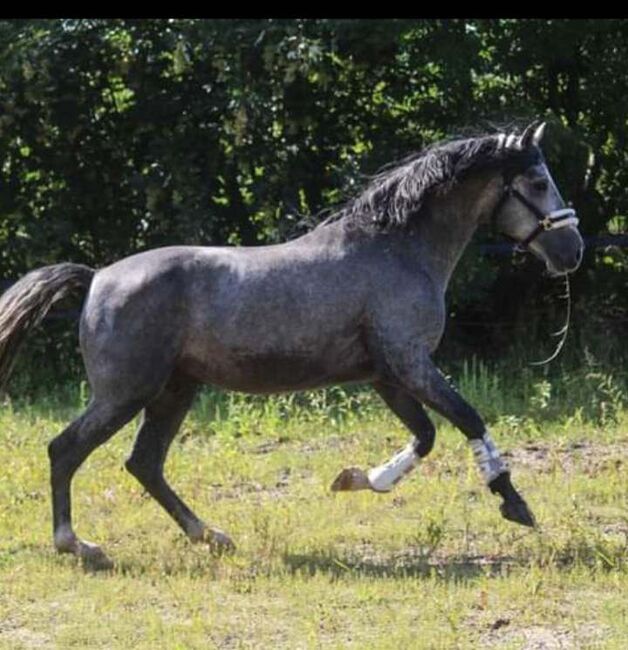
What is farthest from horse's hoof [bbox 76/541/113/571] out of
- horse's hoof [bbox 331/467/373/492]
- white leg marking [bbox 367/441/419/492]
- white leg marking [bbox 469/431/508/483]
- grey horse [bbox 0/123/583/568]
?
white leg marking [bbox 469/431/508/483]

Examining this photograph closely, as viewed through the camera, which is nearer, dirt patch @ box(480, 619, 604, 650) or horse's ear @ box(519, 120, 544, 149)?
dirt patch @ box(480, 619, 604, 650)

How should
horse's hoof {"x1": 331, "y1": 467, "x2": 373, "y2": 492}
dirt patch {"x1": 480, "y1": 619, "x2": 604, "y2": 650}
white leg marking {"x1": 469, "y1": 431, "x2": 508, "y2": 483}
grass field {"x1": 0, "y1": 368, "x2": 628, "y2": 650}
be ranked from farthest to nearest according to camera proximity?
horse's hoof {"x1": 331, "y1": 467, "x2": 373, "y2": 492} < white leg marking {"x1": 469, "y1": 431, "x2": 508, "y2": 483} < grass field {"x1": 0, "y1": 368, "x2": 628, "y2": 650} < dirt patch {"x1": 480, "y1": 619, "x2": 604, "y2": 650}

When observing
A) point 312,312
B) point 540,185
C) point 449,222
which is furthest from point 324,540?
point 540,185

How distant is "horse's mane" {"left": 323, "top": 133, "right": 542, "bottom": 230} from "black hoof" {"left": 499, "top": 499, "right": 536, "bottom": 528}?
152 cm

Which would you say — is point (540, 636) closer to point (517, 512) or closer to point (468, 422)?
point (517, 512)

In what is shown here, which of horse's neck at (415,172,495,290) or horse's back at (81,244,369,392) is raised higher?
horse's neck at (415,172,495,290)

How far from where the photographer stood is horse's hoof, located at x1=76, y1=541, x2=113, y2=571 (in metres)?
7.12

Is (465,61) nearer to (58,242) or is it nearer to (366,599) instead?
(58,242)

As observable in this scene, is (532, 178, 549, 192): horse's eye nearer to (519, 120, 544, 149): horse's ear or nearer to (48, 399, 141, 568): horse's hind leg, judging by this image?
(519, 120, 544, 149): horse's ear

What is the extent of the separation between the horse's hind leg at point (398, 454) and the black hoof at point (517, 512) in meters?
0.52

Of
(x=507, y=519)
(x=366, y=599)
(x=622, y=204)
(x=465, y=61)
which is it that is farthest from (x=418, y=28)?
(x=366, y=599)

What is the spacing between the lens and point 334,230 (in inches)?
307

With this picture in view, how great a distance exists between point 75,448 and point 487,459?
2010 mm

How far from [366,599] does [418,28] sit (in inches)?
282
